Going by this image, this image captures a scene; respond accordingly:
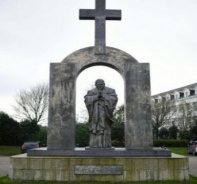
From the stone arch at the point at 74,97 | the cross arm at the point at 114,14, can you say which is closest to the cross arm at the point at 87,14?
the cross arm at the point at 114,14

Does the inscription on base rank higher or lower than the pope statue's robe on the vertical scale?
lower

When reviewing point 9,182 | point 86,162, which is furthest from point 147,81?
point 9,182

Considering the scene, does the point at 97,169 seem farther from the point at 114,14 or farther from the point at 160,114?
the point at 160,114

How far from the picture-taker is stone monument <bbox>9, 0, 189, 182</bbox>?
9.86 metres

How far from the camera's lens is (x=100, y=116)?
434 inches

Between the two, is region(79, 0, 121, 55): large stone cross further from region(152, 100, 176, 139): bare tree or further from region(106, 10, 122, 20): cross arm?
region(152, 100, 176, 139): bare tree

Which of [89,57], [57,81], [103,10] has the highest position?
[103,10]

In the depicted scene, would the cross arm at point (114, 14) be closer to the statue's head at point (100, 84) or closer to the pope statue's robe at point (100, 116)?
the statue's head at point (100, 84)

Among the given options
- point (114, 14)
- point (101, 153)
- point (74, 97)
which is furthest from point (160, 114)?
point (101, 153)

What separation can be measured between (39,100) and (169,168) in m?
37.2

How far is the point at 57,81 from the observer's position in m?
11.2

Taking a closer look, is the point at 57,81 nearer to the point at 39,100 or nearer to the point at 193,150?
the point at 193,150

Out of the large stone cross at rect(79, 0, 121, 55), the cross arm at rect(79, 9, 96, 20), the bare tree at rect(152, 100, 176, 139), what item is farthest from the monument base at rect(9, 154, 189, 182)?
the bare tree at rect(152, 100, 176, 139)

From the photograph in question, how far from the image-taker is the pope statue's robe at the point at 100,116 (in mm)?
10906
